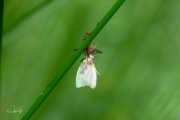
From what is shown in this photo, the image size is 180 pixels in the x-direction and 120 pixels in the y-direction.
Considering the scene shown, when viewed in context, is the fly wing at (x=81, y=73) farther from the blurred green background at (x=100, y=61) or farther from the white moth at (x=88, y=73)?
the blurred green background at (x=100, y=61)

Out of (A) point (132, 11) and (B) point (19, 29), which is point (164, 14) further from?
(B) point (19, 29)

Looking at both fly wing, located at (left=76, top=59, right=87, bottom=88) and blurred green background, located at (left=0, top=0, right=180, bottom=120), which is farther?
blurred green background, located at (left=0, top=0, right=180, bottom=120)

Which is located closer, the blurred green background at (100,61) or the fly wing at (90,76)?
the fly wing at (90,76)

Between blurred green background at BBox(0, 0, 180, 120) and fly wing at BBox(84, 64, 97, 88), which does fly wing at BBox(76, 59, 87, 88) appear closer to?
fly wing at BBox(84, 64, 97, 88)

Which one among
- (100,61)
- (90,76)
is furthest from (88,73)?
(100,61)

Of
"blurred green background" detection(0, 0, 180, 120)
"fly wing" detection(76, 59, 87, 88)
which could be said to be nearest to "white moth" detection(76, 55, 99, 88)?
"fly wing" detection(76, 59, 87, 88)

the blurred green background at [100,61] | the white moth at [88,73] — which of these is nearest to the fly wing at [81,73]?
the white moth at [88,73]

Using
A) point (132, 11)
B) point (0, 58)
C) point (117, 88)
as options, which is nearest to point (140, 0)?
point (132, 11)

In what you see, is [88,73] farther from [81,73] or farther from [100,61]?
[100,61]
